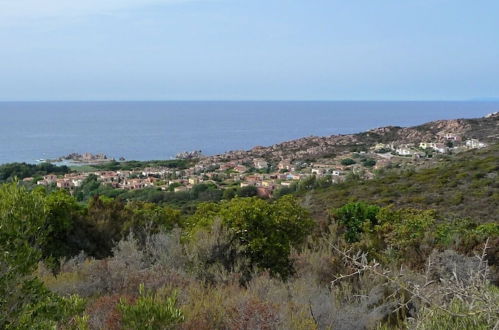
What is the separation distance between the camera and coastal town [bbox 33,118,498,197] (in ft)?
116

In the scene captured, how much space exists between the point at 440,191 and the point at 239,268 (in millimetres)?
15712

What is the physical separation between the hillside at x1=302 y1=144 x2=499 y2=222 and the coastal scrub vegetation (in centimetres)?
93

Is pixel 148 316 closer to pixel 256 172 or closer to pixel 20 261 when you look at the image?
pixel 20 261

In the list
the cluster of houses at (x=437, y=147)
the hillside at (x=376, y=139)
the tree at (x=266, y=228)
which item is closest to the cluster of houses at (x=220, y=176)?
the hillside at (x=376, y=139)

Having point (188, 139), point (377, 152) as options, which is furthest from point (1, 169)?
point (188, 139)

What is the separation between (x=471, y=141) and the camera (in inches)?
1757

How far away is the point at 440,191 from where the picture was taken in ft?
73.0

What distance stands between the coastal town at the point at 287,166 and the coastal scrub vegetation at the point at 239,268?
57.0 feet

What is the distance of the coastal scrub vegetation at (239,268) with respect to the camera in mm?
3445

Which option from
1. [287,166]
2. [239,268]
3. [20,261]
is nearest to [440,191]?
[239,268]

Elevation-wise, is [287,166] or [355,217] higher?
[355,217]

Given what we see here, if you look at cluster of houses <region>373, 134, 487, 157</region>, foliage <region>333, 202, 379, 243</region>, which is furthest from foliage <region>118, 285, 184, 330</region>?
cluster of houses <region>373, 134, 487, 157</region>

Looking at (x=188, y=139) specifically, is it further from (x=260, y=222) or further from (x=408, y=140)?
(x=260, y=222)

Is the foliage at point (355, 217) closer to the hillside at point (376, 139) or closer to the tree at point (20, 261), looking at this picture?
the tree at point (20, 261)
